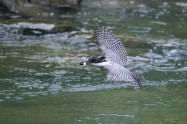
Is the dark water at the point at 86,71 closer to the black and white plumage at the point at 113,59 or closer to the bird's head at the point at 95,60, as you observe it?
the black and white plumage at the point at 113,59

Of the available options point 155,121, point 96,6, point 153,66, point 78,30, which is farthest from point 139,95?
point 96,6

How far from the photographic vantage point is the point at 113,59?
589 cm

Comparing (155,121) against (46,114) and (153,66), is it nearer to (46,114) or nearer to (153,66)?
(46,114)

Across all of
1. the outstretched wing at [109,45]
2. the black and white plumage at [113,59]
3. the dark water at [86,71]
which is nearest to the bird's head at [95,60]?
the black and white plumage at [113,59]

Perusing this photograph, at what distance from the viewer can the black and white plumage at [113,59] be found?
569cm

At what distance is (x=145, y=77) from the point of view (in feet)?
26.3

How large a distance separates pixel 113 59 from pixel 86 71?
8.13 ft

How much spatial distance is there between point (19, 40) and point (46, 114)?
440 cm

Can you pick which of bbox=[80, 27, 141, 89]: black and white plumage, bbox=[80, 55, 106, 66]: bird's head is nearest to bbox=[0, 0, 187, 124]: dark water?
bbox=[80, 27, 141, 89]: black and white plumage

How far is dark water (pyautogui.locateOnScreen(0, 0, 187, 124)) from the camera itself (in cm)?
620

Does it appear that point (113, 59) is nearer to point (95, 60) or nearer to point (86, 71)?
point (95, 60)

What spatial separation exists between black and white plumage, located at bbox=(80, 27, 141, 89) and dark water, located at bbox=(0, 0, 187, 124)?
1.77 feet

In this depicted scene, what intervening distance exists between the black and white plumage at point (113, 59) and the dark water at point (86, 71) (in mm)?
539

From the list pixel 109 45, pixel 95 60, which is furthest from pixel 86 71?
pixel 95 60
